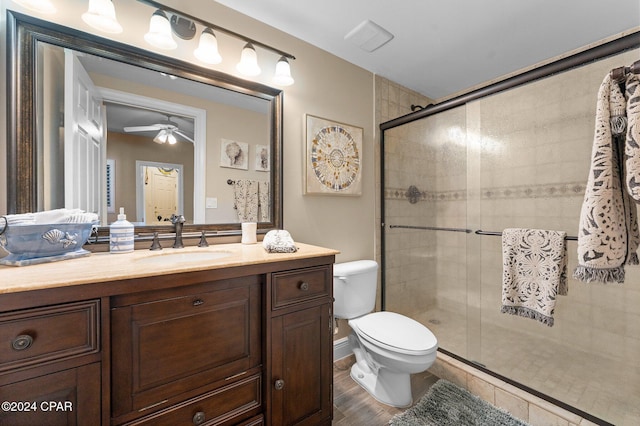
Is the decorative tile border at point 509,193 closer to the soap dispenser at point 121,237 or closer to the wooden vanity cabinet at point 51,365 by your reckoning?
the soap dispenser at point 121,237

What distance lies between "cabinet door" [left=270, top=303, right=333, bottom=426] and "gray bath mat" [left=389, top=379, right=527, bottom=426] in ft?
1.72

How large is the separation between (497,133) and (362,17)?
4.49 ft

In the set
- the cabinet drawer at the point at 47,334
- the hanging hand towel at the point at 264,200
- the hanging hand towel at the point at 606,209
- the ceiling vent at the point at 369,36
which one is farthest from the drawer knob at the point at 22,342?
the ceiling vent at the point at 369,36

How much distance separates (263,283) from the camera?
1.09m

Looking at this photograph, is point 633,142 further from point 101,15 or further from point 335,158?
point 101,15

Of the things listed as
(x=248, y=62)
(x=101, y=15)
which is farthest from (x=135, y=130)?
(x=248, y=62)

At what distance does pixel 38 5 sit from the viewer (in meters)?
1.03

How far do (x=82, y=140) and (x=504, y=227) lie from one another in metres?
Answer: 2.61

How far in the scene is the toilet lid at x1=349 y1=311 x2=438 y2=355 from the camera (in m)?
1.42

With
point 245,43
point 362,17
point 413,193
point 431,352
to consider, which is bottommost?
point 431,352

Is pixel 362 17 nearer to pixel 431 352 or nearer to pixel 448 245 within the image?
pixel 448 245

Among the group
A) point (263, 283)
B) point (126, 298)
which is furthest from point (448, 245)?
point (126, 298)

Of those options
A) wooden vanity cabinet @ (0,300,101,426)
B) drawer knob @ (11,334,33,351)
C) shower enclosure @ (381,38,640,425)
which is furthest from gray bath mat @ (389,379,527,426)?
drawer knob @ (11,334,33,351)

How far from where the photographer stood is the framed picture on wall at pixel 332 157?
1.82 metres
